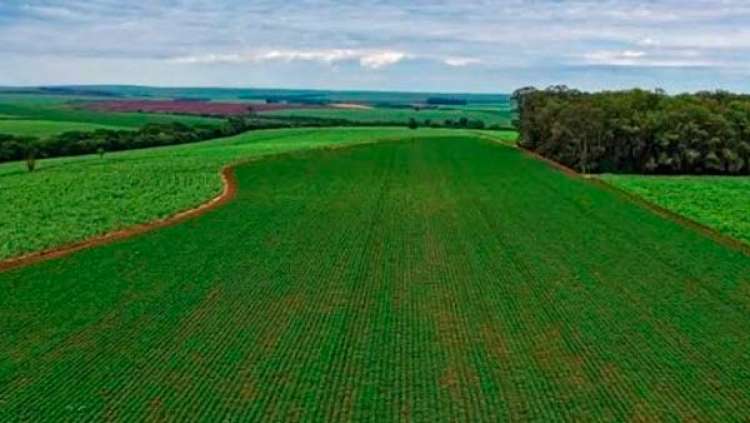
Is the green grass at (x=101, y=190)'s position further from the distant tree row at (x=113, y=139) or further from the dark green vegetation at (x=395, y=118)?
the dark green vegetation at (x=395, y=118)

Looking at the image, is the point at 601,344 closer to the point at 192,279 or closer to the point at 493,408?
the point at 493,408

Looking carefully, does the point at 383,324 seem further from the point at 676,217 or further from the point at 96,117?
the point at 96,117

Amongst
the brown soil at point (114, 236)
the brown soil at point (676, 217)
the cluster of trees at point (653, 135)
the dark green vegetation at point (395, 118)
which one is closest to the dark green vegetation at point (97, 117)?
the dark green vegetation at point (395, 118)

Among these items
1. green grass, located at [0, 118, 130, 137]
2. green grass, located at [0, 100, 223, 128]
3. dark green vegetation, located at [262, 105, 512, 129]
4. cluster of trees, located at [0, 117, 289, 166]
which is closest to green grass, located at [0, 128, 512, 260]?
cluster of trees, located at [0, 117, 289, 166]

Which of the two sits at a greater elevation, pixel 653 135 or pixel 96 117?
pixel 653 135

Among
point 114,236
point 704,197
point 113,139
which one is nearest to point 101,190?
point 114,236

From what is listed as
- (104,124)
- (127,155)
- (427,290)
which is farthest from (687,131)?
(104,124)

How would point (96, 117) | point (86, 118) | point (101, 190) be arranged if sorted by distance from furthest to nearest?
point (96, 117), point (86, 118), point (101, 190)
